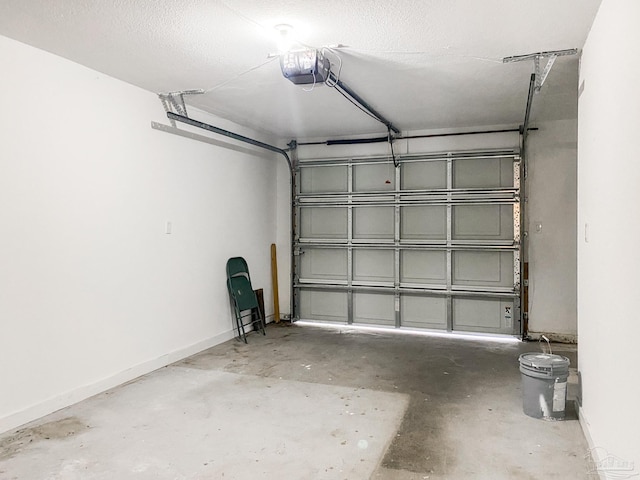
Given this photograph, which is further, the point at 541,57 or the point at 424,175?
the point at 424,175

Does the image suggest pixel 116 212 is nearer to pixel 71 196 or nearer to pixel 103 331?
pixel 71 196

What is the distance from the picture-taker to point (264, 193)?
601 cm

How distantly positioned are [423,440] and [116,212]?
114 inches

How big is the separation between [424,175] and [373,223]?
0.90 m

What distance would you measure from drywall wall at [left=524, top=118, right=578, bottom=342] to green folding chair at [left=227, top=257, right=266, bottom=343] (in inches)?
130

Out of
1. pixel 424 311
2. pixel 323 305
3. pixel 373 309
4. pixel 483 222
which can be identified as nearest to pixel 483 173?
pixel 483 222

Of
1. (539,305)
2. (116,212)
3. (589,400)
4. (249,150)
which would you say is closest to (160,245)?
(116,212)

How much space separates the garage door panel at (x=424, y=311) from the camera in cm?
562

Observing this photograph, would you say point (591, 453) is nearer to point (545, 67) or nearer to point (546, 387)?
point (546, 387)

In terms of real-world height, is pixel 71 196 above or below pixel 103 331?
above

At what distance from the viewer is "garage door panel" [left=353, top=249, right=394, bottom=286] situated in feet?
19.2

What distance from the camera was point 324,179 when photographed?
6.13 metres

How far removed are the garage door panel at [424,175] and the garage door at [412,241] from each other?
13mm

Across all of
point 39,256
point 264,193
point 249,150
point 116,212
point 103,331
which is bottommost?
point 103,331
